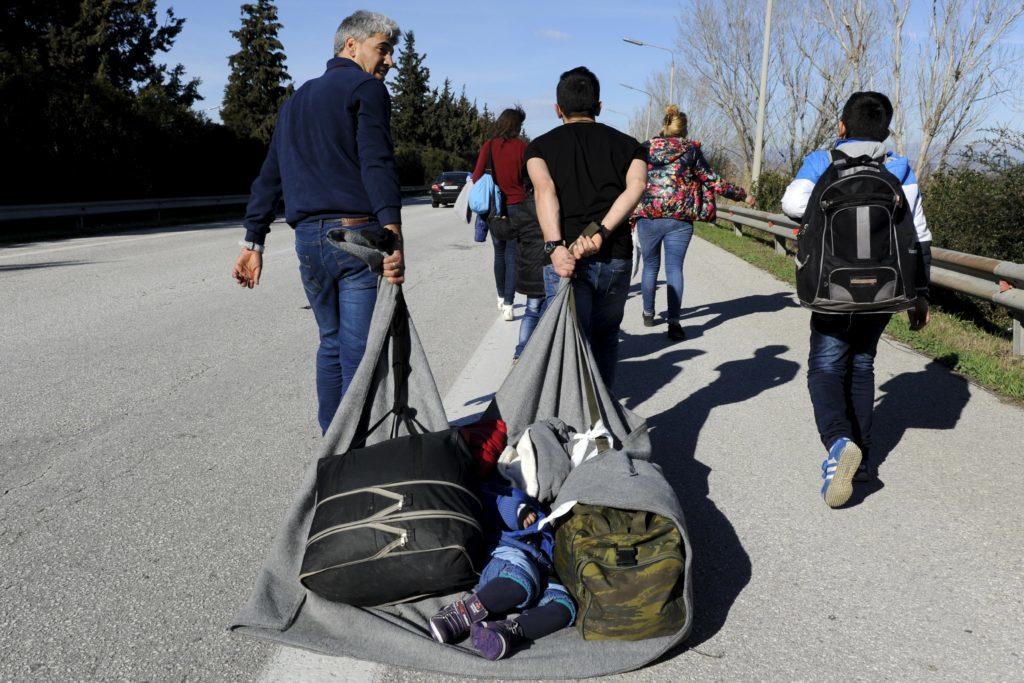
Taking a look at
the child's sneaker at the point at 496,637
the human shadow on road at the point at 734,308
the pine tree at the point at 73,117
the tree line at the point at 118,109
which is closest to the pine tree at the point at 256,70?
the tree line at the point at 118,109

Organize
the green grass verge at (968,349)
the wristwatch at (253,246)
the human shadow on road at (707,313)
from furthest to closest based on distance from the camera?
1. the human shadow on road at (707,313)
2. the green grass verge at (968,349)
3. the wristwatch at (253,246)

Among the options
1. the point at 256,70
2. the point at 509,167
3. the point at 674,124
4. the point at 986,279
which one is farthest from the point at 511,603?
the point at 256,70

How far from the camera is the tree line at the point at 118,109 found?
20297mm

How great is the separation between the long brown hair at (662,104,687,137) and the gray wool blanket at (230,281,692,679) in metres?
4.12

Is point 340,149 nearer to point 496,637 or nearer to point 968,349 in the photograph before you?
point 496,637

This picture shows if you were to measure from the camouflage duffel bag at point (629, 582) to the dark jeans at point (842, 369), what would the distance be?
1.64 m

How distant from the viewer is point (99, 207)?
20.1m

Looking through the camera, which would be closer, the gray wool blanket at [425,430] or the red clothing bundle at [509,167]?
the gray wool blanket at [425,430]

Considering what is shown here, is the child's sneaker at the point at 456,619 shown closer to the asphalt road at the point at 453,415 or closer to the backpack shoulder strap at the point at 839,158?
the asphalt road at the point at 453,415

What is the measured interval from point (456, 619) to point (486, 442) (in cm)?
99

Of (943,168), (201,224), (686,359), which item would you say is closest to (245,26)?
(201,224)

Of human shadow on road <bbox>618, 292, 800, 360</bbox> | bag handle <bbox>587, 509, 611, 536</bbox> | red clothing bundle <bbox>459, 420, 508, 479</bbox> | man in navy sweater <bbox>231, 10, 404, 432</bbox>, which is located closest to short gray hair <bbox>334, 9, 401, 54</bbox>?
man in navy sweater <bbox>231, 10, 404, 432</bbox>

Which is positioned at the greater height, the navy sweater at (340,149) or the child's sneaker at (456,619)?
the navy sweater at (340,149)

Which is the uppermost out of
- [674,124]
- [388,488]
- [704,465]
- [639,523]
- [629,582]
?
[674,124]
